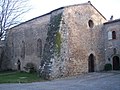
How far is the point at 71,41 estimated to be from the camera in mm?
26219

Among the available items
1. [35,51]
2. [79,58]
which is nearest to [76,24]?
[79,58]

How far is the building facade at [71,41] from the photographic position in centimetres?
2528

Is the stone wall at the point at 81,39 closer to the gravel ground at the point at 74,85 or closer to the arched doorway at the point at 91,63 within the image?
the arched doorway at the point at 91,63

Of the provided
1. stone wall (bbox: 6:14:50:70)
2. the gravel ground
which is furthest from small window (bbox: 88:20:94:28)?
the gravel ground

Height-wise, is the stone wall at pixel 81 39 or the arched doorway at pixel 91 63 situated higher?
the stone wall at pixel 81 39

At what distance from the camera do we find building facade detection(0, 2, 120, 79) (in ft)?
82.9

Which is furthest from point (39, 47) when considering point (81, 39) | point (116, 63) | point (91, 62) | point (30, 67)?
point (116, 63)

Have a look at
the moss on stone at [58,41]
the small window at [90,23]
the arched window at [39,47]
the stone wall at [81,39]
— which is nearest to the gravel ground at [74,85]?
the moss on stone at [58,41]

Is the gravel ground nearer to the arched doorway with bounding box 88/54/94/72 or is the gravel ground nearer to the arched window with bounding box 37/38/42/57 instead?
the arched doorway with bounding box 88/54/94/72

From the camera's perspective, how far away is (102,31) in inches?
1181

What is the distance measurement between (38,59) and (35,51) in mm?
1469

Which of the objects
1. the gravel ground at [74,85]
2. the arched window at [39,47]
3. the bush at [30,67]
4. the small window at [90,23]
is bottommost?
the gravel ground at [74,85]

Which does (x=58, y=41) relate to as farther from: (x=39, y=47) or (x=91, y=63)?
(x=39, y=47)

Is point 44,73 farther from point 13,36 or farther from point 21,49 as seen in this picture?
point 13,36
